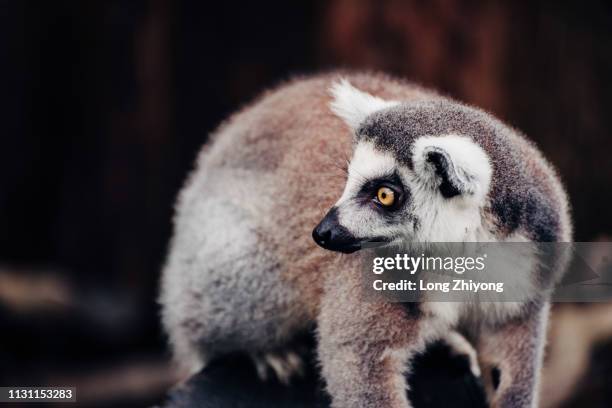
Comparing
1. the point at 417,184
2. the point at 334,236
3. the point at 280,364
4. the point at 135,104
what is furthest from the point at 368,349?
the point at 135,104

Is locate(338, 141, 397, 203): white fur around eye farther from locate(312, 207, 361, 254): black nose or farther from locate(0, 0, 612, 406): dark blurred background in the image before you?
locate(0, 0, 612, 406): dark blurred background

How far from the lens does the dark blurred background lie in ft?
18.3

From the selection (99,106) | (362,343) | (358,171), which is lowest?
(362,343)

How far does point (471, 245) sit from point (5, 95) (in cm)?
515

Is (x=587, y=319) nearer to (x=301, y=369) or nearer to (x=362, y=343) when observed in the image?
(x=301, y=369)

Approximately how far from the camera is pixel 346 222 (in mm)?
1901

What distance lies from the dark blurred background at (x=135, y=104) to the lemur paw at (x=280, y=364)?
3290mm

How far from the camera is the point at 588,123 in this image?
17.6ft

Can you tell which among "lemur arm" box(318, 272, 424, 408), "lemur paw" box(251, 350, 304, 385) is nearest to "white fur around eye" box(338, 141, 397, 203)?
"lemur arm" box(318, 272, 424, 408)

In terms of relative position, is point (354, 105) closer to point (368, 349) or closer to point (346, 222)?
point (346, 222)

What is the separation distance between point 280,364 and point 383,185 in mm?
1203

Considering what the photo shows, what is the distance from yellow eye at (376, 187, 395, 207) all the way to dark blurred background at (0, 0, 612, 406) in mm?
3808

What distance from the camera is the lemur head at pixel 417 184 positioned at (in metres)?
1.80

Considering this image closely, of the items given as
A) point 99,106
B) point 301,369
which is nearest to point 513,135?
point 301,369
